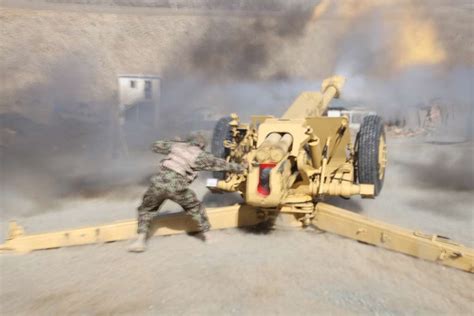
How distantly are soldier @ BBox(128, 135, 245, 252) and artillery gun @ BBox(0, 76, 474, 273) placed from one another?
26 cm

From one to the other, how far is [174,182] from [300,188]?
1.30 m

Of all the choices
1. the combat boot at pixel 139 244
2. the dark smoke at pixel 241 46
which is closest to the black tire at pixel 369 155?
the combat boot at pixel 139 244

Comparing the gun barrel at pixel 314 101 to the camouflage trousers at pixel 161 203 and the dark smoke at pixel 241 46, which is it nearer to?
the camouflage trousers at pixel 161 203

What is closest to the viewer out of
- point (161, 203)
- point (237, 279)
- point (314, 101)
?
point (237, 279)

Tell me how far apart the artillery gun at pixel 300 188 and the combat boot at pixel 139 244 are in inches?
10.2

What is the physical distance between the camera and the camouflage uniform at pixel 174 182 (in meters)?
4.84

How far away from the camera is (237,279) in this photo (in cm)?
424

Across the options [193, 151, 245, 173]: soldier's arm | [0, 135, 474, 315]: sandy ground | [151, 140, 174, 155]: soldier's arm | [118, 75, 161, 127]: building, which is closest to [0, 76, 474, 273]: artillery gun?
[0, 135, 474, 315]: sandy ground

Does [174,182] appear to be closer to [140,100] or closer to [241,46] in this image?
[140,100]

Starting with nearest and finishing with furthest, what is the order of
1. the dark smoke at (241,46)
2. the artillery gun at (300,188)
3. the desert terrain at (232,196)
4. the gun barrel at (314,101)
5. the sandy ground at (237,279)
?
1. the sandy ground at (237,279)
2. the desert terrain at (232,196)
3. the artillery gun at (300,188)
4. the gun barrel at (314,101)
5. the dark smoke at (241,46)

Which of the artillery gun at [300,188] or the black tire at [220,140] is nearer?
the artillery gun at [300,188]

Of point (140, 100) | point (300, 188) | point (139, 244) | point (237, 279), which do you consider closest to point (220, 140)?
point (300, 188)

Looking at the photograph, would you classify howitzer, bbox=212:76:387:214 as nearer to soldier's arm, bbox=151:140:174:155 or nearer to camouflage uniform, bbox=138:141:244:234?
camouflage uniform, bbox=138:141:244:234

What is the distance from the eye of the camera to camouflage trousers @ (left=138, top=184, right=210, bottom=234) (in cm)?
484
